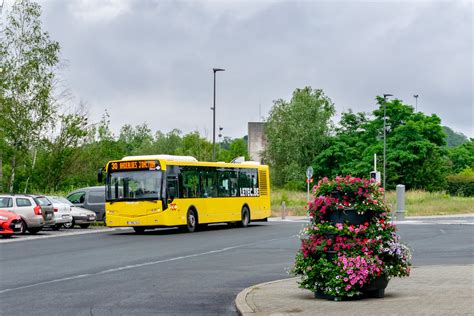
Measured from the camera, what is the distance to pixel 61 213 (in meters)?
37.2

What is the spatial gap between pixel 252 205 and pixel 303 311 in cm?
2991

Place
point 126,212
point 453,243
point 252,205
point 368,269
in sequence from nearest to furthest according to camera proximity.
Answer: point 368,269, point 453,243, point 126,212, point 252,205

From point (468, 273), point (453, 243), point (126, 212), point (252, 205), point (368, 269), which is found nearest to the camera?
point (368, 269)

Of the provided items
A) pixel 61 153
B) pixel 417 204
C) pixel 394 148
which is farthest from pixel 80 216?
pixel 394 148

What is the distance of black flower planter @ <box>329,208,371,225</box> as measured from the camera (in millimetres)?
12523

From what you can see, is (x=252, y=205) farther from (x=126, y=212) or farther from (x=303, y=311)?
(x=303, y=311)

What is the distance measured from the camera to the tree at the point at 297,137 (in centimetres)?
10219

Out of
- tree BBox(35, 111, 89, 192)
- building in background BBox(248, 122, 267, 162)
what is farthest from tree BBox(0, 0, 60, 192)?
building in background BBox(248, 122, 267, 162)

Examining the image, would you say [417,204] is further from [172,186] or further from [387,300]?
[387,300]

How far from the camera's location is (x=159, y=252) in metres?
23.7

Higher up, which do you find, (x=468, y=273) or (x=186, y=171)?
(x=186, y=171)

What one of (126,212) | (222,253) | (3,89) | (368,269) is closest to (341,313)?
(368,269)

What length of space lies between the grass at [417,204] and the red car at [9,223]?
25953 mm

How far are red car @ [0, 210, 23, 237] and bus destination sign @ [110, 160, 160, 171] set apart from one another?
13.4 ft
